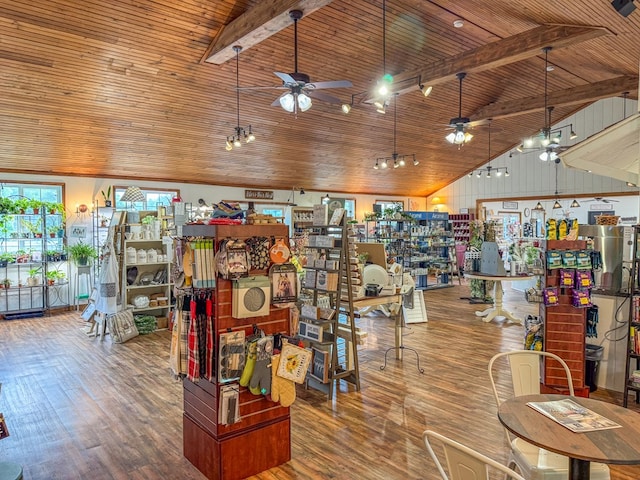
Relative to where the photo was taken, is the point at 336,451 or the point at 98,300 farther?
the point at 98,300

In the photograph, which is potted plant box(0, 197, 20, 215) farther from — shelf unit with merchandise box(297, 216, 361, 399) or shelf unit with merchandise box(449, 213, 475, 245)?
shelf unit with merchandise box(449, 213, 475, 245)

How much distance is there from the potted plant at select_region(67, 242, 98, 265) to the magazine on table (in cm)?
858

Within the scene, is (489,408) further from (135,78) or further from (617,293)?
(135,78)

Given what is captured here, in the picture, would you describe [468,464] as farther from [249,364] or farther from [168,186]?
[168,186]

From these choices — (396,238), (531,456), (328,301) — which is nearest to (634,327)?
(531,456)

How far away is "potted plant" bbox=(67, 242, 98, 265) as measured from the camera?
860 centimetres

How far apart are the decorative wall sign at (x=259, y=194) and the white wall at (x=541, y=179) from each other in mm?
6907

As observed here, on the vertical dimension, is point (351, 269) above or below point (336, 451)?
above

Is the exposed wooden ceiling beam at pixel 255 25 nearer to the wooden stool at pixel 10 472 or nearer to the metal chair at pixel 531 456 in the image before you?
the metal chair at pixel 531 456

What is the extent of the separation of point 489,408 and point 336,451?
1611mm

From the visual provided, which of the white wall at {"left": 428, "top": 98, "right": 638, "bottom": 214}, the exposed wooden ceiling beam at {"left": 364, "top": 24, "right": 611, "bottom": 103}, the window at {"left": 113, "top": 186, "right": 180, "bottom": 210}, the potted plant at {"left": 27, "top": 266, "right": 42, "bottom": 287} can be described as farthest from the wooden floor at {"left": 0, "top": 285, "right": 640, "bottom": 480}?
the white wall at {"left": 428, "top": 98, "right": 638, "bottom": 214}

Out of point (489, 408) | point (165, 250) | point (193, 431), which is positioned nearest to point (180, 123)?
point (165, 250)

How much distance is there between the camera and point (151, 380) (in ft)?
15.8

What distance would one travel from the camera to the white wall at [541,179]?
12.0 metres
